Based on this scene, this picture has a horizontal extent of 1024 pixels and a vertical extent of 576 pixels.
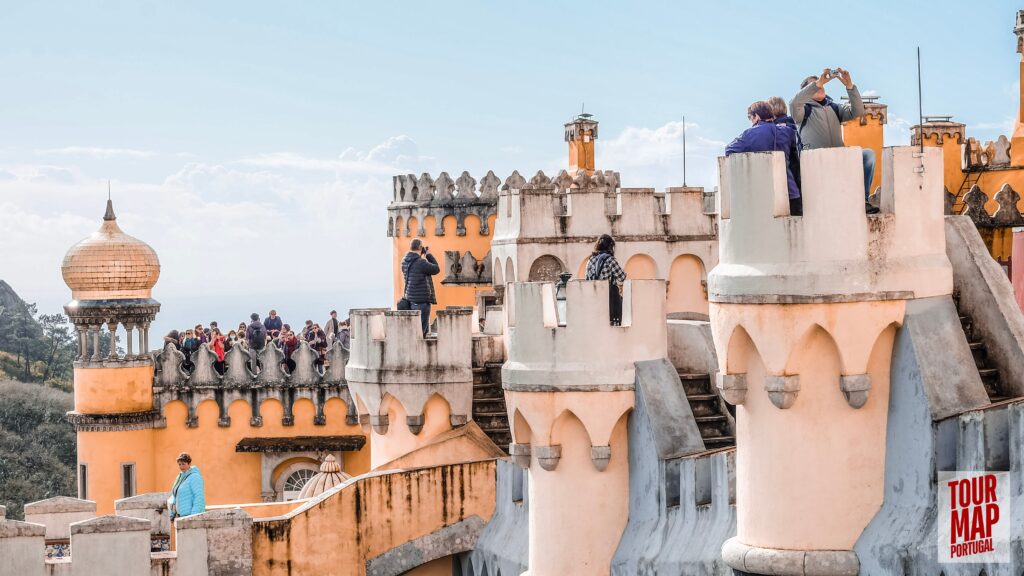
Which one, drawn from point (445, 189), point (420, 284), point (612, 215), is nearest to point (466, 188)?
point (445, 189)

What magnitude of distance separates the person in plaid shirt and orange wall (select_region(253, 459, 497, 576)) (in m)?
4.26

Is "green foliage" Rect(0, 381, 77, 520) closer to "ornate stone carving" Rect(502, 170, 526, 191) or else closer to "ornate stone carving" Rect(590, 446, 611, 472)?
"ornate stone carving" Rect(502, 170, 526, 191)

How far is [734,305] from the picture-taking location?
1448 cm

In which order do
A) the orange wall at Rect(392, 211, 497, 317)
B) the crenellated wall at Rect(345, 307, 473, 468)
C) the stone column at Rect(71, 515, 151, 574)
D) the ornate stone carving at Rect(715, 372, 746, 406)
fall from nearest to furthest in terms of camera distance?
the ornate stone carving at Rect(715, 372, 746, 406)
the stone column at Rect(71, 515, 151, 574)
the crenellated wall at Rect(345, 307, 473, 468)
the orange wall at Rect(392, 211, 497, 317)

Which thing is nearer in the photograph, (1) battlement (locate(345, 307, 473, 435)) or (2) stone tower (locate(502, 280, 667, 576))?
(2) stone tower (locate(502, 280, 667, 576))

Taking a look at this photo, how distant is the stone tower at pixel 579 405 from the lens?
19797mm

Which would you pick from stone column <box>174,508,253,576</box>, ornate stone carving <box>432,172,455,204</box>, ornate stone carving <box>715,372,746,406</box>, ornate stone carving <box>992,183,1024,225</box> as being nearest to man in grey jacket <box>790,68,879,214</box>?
ornate stone carving <box>715,372,746,406</box>

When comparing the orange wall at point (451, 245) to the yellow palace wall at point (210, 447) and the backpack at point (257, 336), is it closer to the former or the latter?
the backpack at point (257, 336)

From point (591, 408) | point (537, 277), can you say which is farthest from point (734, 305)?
point (537, 277)

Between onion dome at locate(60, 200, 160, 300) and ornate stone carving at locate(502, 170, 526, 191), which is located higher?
ornate stone carving at locate(502, 170, 526, 191)

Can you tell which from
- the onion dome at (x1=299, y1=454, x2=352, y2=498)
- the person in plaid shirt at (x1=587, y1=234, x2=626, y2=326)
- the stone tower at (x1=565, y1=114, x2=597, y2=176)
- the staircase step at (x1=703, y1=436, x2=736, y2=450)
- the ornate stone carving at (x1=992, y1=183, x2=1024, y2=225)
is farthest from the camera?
the stone tower at (x1=565, y1=114, x2=597, y2=176)

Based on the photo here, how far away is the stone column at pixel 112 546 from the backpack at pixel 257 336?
18821 mm

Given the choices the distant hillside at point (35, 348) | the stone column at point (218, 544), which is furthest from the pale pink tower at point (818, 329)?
the distant hillside at point (35, 348)

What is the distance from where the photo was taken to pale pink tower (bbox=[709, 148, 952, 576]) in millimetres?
14117
